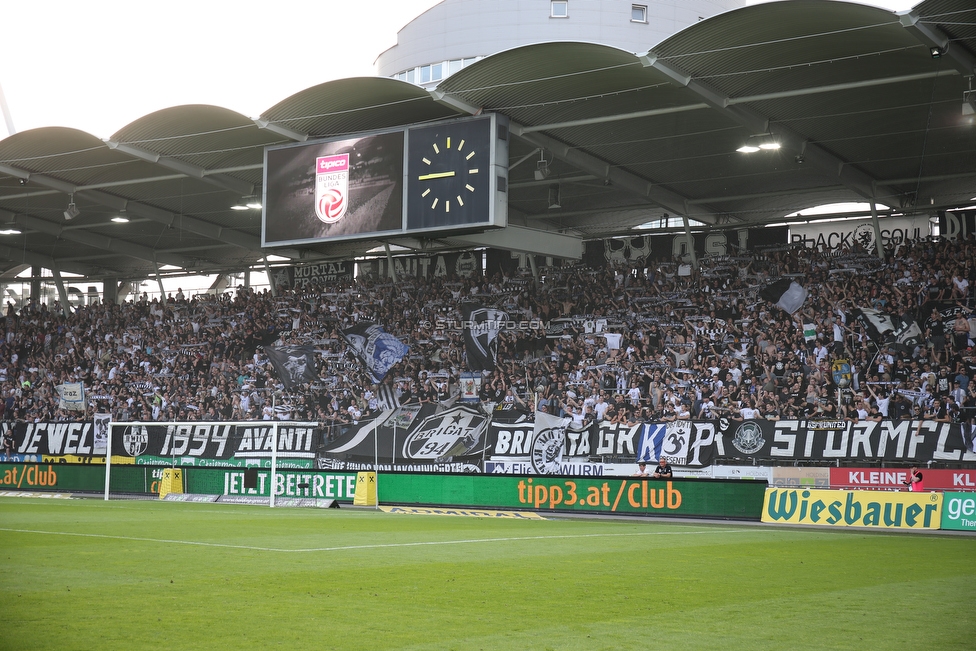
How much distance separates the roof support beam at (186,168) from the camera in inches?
1132

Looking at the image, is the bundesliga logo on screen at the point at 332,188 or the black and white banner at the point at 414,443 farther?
the black and white banner at the point at 414,443

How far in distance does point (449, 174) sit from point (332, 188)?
3.47 metres

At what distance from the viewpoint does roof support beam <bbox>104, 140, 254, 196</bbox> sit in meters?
28.7

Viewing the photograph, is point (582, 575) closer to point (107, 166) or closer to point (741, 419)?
point (741, 419)

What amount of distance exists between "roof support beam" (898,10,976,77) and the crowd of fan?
749cm

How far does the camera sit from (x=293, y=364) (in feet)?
119

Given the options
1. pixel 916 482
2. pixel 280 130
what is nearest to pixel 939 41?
pixel 916 482

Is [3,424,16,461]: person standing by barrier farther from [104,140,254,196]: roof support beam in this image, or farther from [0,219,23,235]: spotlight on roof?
[104,140,254,196]: roof support beam

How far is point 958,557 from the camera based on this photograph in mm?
14359

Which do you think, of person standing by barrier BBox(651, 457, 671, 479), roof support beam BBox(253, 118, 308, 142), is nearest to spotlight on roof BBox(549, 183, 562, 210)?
roof support beam BBox(253, 118, 308, 142)

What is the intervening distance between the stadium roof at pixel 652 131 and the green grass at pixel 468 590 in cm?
1009

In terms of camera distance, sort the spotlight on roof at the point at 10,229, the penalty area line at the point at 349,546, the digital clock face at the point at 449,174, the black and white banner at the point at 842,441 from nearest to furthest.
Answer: the penalty area line at the point at 349,546
the digital clock face at the point at 449,174
the black and white banner at the point at 842,441
the spotlight on roof at the point at 10,229

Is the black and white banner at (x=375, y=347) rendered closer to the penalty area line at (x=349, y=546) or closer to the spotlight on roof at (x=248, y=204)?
the spotlight on roof at (x=248, y=204)

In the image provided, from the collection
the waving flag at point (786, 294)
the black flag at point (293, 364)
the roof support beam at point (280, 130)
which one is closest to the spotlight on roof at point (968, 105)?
the waving flag at point (786, 294)
